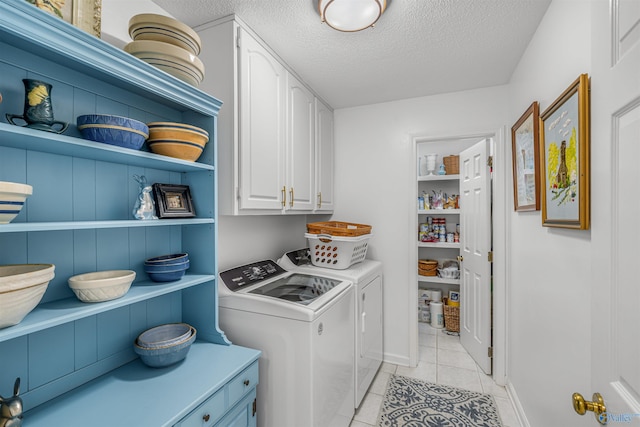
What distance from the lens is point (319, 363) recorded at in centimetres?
150

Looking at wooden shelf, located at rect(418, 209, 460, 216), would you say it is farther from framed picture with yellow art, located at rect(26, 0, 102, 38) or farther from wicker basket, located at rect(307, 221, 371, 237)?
framed picture with yellow art, located at rect(26, 0, 102, 38)

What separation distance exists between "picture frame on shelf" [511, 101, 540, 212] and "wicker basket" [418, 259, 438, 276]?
1.64 m

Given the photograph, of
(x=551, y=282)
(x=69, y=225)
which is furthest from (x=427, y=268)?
(x=69, y=225)

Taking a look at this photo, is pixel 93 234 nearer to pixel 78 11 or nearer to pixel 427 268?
pixel 78 11

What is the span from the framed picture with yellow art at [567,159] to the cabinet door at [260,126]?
1452 mm

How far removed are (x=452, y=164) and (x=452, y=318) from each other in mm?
1801

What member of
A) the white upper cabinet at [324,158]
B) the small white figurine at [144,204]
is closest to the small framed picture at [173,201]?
the small white figurine at [144,204]

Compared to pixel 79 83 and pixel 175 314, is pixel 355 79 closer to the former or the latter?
pixel 79 83

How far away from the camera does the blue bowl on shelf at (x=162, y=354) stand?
116 centimetres

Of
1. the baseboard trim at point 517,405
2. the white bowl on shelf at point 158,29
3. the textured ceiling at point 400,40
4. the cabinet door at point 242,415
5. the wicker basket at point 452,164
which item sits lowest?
the baseboard trim at point 517,405

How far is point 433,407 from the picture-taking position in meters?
2.08

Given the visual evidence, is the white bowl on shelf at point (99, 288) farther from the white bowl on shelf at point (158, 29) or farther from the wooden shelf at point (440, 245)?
the wooden shelf at point (440, 245)

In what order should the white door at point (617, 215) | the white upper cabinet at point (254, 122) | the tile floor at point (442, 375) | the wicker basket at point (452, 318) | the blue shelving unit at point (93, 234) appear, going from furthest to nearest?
the wicker basket at point (452, 318)
the tile floor at point (442, 375)
the white upper cabinet at point (254, 122)
the blue shelving unit at point (93, 234)
the white door at point (617, 215)

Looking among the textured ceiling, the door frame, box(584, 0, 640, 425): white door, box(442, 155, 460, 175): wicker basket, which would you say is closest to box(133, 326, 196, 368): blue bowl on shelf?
box(584, 0, 640, 425): white door
